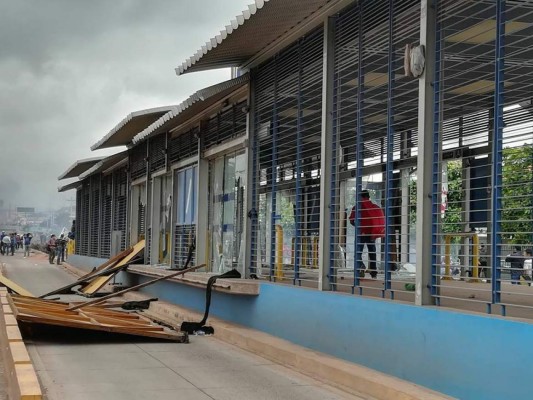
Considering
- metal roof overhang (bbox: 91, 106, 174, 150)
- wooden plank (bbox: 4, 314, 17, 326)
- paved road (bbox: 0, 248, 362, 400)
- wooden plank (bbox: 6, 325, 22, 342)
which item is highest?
metal roof overhang (bbox: 91, 106, 174, 150)

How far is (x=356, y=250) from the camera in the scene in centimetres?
864

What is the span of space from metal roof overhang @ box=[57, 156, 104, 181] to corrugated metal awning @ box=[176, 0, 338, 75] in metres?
16.6

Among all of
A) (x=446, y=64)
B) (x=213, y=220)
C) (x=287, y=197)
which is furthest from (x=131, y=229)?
(x=446, y=64)

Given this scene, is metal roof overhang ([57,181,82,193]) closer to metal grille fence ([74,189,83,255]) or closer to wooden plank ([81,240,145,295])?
metal grille fence ([74,189,83,255])

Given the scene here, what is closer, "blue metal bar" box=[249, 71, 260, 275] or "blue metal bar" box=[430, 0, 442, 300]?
"blue metal bar" box=[430, 0, 442, 300]

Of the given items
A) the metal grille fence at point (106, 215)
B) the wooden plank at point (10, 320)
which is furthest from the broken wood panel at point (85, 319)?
the metal grille fence at point (106, 215)

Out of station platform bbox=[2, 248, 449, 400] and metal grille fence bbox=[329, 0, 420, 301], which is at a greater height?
metal grille fence bbox=[329, 0, 420, 301]

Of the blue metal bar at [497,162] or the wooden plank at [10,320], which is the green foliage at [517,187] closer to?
the blue metal bar at [497,162]

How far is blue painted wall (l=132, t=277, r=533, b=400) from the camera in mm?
5641

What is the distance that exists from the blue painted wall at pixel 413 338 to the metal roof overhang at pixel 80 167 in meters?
18.8

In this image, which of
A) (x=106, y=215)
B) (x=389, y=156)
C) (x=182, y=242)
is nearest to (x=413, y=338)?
(x=389, y=156)

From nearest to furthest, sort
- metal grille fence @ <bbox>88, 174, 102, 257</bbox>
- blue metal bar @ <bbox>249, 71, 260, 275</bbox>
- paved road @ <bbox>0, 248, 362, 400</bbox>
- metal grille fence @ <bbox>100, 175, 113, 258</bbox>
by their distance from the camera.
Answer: paved road @ <bbox>0, 248, 362, 400</bbox> → blue metal bar @ <bbox>249, 71, 260, 275</bbox> → metal grille fence @ <bbox>100, 175, 113, 258</bbox> → metal grille fence @ <bbox>88, 174, 102, 257</bbox>

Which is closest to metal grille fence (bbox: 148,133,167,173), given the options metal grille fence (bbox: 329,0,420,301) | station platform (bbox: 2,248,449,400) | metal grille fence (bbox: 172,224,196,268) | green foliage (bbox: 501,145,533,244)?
metal grille fence (bbox: 172,224,196,268)

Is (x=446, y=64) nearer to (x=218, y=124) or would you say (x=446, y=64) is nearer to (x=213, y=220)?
(x=218, y=124)
